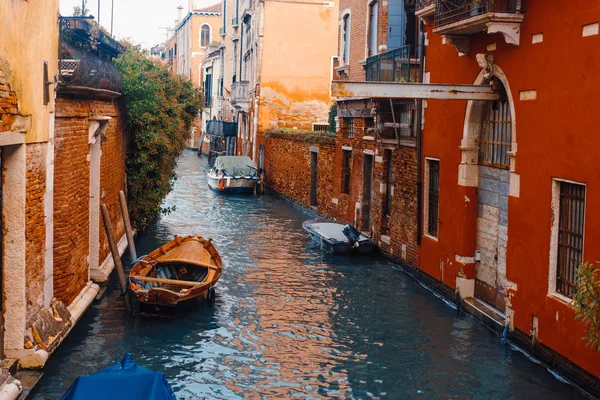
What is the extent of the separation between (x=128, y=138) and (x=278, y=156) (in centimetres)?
1313

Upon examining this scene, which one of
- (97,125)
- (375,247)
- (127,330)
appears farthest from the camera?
(375,247)

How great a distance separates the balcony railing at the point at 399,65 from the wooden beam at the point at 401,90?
4.08 m

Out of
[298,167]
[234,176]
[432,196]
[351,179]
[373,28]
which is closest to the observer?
[432,196]

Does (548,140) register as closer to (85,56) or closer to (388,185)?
(85,56)

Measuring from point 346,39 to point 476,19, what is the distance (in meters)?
10.3

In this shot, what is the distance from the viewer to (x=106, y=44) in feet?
42.9

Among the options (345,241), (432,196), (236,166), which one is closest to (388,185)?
(345,241)

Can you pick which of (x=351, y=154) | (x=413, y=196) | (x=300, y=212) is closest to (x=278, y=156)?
(x=300, y=212)

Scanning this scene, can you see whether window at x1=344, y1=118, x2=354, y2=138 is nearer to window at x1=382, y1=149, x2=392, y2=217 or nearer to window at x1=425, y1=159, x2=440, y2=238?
window at x1=382, y1=149, x2=392, y2=217

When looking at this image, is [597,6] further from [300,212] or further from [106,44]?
[300,212]

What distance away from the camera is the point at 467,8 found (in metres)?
11.5

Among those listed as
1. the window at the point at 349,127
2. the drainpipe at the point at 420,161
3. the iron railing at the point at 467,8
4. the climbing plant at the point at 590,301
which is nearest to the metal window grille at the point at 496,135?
the iron railing at the point at 467,8

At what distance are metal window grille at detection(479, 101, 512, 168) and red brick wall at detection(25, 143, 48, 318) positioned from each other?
6.31m

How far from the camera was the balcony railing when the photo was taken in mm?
15648
